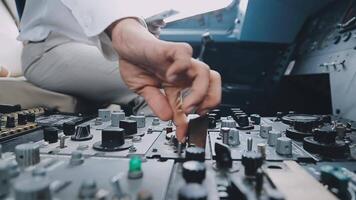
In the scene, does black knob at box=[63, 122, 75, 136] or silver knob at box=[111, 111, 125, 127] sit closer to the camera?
black knob at box=[63, 122, 75, 136]

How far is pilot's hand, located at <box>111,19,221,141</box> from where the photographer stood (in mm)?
560

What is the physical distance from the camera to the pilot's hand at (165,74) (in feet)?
1.84

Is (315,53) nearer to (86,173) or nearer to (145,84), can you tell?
(145,84)

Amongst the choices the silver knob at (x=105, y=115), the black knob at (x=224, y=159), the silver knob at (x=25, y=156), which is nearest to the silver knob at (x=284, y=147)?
the black knob at (x=224, y=159)

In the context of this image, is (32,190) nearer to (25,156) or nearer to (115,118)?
(25,156)

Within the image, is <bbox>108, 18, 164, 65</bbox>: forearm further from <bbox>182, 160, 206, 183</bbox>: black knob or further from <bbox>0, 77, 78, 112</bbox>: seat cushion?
<bbox>0, 77, 78, 112</bbox>: seat cushion

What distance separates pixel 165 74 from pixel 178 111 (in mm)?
81

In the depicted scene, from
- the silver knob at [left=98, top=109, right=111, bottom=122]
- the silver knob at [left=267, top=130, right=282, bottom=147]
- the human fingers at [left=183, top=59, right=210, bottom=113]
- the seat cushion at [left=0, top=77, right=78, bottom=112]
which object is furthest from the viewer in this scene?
the seat cushion at [left=0, top=77, right=78, bottom=112]

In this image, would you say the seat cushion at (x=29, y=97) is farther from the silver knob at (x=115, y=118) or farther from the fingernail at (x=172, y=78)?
the fingernail at (x=172, y=78)

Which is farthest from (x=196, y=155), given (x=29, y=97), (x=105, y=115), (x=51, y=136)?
(x=29, y=97)

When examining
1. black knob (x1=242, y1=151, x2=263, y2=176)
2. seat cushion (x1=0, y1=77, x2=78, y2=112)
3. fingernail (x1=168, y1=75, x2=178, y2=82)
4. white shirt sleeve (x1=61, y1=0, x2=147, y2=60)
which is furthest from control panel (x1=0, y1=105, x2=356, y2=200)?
seat cushion (x1=0, y1=77, x2=78, y2=112)

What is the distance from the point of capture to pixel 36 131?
846 mm

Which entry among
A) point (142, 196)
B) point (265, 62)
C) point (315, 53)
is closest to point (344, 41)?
point (315, 53)

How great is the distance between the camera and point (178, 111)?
25.4 inches
